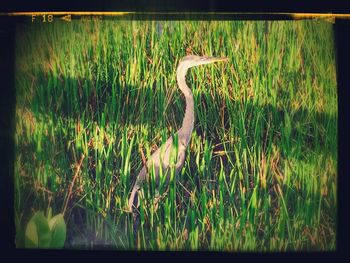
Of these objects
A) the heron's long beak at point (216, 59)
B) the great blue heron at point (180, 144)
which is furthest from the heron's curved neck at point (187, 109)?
the heron's long beak at point (216, 59)

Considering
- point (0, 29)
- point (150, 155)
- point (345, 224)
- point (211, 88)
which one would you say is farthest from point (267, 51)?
point (0, 29)

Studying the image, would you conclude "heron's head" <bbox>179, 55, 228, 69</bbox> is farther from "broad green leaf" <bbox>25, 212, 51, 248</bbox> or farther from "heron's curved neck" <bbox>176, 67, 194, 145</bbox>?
"broad green leaf" <bbox>25, 212, 51, 248</bbox>

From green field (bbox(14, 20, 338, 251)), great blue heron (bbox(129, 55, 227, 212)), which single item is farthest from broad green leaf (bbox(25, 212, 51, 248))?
great blue heron (bbox(129, 55, 227, 212))

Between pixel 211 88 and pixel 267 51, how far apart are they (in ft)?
1.69

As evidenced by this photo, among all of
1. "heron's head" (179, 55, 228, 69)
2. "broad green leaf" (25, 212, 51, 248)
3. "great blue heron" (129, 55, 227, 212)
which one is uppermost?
"heron's head" (179, 55, 228, 69)

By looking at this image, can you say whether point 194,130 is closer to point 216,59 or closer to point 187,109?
point 187,109

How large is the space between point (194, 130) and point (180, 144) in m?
0.15

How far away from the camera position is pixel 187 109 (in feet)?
12.9

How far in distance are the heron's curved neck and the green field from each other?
0.15ft

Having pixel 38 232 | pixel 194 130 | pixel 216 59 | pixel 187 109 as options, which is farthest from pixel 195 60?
pixel 38 232

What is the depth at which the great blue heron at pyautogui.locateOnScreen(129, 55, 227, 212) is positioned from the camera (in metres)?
3.92

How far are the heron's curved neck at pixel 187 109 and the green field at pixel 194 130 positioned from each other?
4cm

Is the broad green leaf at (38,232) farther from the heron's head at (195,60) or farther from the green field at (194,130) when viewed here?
the heron's head at (195,60)

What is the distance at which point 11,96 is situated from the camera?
403 centimetres
